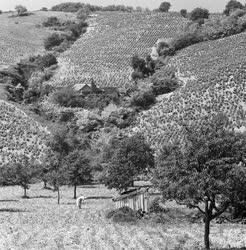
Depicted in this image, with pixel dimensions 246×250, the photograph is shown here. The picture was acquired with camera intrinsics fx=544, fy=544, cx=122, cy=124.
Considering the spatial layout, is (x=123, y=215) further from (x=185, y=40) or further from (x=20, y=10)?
(x=20, y=10)

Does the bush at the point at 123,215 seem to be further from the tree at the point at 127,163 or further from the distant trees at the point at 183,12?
the distant trees at the point at 183,12

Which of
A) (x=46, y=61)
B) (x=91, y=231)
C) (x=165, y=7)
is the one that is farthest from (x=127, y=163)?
(x=165, y=7)

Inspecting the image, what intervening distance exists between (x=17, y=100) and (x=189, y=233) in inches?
2737

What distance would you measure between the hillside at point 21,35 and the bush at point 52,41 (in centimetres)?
156

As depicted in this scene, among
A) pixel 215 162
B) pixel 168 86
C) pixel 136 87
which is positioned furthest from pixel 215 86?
pixel 215 162

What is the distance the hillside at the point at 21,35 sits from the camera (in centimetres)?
12031

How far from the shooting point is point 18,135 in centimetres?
7444

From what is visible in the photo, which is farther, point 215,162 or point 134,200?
point 134,200

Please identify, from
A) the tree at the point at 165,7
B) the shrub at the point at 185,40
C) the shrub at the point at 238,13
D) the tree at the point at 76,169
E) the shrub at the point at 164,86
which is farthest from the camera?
the tree at the point at 165,7

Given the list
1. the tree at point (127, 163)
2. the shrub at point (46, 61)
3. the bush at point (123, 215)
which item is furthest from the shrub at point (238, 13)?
the bush at point (123, 215)

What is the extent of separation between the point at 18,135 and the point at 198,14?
250 ft

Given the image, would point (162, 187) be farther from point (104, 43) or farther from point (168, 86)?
point (104, 43)

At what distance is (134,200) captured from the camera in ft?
112

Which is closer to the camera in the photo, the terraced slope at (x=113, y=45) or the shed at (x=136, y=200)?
the shed at (x=136, y=200)
